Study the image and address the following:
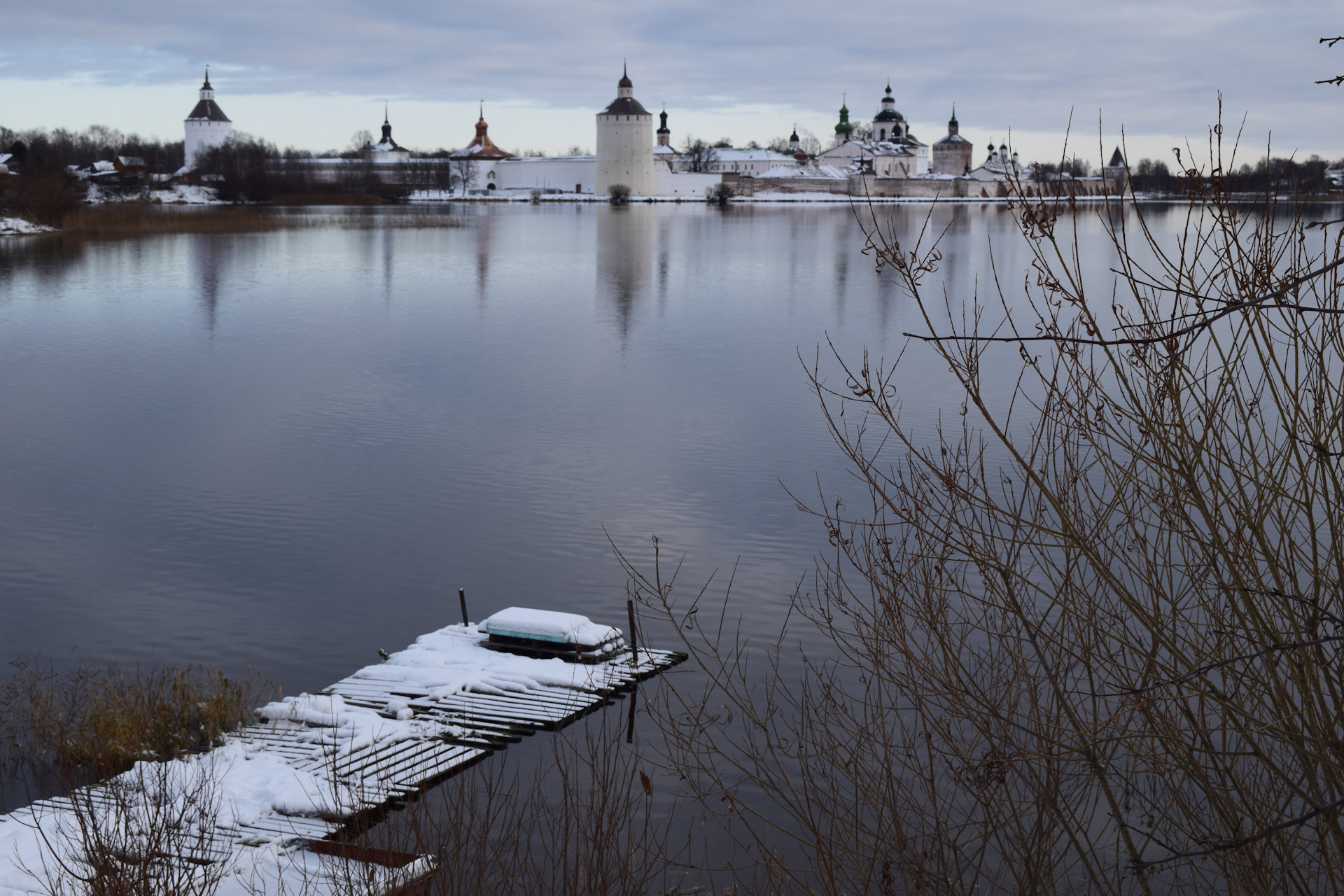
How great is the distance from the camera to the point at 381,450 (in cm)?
941

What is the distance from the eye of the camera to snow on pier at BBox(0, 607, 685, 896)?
3432mm

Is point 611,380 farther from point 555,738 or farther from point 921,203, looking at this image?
point 921,203

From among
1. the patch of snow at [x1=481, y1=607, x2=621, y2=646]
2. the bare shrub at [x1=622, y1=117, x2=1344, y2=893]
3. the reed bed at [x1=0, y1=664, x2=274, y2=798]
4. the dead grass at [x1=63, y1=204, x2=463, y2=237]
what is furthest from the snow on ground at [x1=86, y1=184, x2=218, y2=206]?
the bare shrub at [x1=622, y1=117, x2=1344, y2=893]

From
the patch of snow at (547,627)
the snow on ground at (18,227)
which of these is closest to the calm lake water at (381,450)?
the patch of snow at (547,627)

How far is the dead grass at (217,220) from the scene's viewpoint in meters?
31.0

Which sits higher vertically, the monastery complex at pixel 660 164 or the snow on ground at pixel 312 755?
the monastery complex at pixel 660 164

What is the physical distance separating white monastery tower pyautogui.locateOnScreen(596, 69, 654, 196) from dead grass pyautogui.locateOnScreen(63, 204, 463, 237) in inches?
757

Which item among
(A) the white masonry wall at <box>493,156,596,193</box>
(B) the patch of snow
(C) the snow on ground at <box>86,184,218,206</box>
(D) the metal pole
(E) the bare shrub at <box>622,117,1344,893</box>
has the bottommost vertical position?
(D) the metal pole

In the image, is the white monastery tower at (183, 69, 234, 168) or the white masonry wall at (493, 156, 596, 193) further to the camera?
the white masonry wall at (493, 156, 596, 193)

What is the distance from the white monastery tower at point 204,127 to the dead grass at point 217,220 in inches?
785

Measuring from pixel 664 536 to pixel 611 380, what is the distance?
17.0 ft

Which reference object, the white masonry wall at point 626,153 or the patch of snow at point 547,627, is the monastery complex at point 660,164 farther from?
the patch of snow at point 547,627

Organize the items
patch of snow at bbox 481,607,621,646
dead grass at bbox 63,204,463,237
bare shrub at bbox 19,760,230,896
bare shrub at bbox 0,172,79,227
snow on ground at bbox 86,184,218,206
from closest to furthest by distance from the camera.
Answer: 1. bare shrub at bbox 19,760,230,896
2. patch of snow at bbox 481,607,621,646
3. bare shrub at bbox 0,172,79,227
4. dead grass at bbox 63,204,463,237
5. snow on ground at bbox 86,184,218,206

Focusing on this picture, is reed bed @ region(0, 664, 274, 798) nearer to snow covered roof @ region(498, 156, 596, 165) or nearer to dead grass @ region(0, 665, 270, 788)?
dead grass @ region(0, 665, 270, 788)
